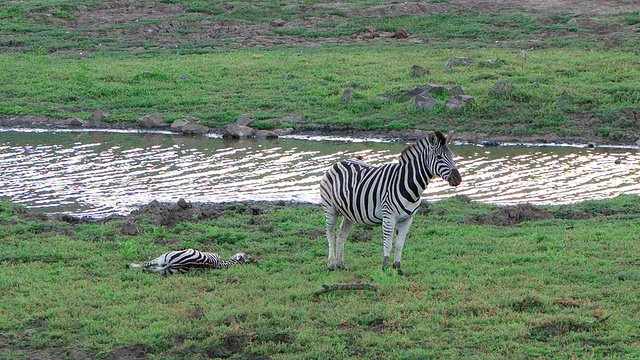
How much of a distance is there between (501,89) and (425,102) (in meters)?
2.35

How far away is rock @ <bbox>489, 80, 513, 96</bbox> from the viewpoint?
82.2 ft

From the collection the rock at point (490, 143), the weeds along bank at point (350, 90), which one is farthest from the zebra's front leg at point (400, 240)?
the weeds along bank at point (350, 90)

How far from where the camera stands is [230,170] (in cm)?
1962

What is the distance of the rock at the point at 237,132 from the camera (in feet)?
78.1

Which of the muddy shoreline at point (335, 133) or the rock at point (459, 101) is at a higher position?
the rock at point (459, 101)

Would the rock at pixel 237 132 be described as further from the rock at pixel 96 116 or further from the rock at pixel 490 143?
the rock at pixel 490 143

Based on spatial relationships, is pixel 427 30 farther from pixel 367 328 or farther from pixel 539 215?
pixel 367 328

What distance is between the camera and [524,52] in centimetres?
3133

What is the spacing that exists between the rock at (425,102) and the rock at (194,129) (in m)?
6.30

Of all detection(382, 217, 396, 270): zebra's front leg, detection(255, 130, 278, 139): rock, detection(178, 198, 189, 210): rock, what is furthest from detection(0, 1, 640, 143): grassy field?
detection(382, 217, 396, 270): zebra's front leg

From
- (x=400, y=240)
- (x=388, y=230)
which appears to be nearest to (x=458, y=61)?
(x=400, y=240)

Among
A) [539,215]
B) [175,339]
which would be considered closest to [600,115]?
[539,215]

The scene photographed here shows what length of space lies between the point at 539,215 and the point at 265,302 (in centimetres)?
658

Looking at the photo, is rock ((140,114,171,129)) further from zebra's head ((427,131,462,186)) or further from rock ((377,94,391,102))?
zebra's head ((427,131,462,186))
